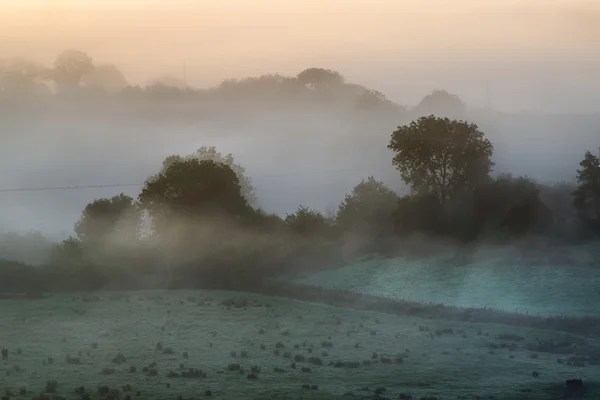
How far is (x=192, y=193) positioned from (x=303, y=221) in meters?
5.50

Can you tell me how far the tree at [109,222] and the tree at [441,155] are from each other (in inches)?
523

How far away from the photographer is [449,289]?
3180 cm

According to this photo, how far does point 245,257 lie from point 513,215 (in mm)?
11397

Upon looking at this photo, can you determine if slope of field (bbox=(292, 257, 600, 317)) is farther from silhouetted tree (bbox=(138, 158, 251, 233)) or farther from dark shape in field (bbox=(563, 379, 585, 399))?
silhouetted tree (bbox=(138, 158, 251, 233))

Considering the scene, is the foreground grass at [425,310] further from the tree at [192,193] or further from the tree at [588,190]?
the tree at [192,193]

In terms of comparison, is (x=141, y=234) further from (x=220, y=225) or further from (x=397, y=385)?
(x=397, y=385)

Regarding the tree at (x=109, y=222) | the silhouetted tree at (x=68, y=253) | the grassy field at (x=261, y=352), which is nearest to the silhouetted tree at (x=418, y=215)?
the grassy field at (x=261, y=352)

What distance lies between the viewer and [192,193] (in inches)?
1594

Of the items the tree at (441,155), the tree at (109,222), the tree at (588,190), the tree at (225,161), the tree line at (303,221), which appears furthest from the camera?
the tree at (225,161)

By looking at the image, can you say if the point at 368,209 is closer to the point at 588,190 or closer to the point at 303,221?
the point at 303,221

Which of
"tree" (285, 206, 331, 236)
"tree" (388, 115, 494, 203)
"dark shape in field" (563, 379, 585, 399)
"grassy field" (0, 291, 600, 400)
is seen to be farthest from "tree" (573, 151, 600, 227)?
"dark shape in field" (563, 379, 585, 399)

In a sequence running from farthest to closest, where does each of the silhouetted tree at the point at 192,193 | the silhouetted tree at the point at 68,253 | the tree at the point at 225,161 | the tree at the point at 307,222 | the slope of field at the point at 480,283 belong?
1. the tree at the point at 225,161
2. the silhouetted tree at the point at 192,193
3. the tree at the point at 307,222
4. the silhouetted tree at the point at 68,253
5. the slope of field at the point at 480,283

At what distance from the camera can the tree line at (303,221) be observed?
33.4 meters

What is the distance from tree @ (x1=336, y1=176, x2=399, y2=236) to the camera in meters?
38.3
